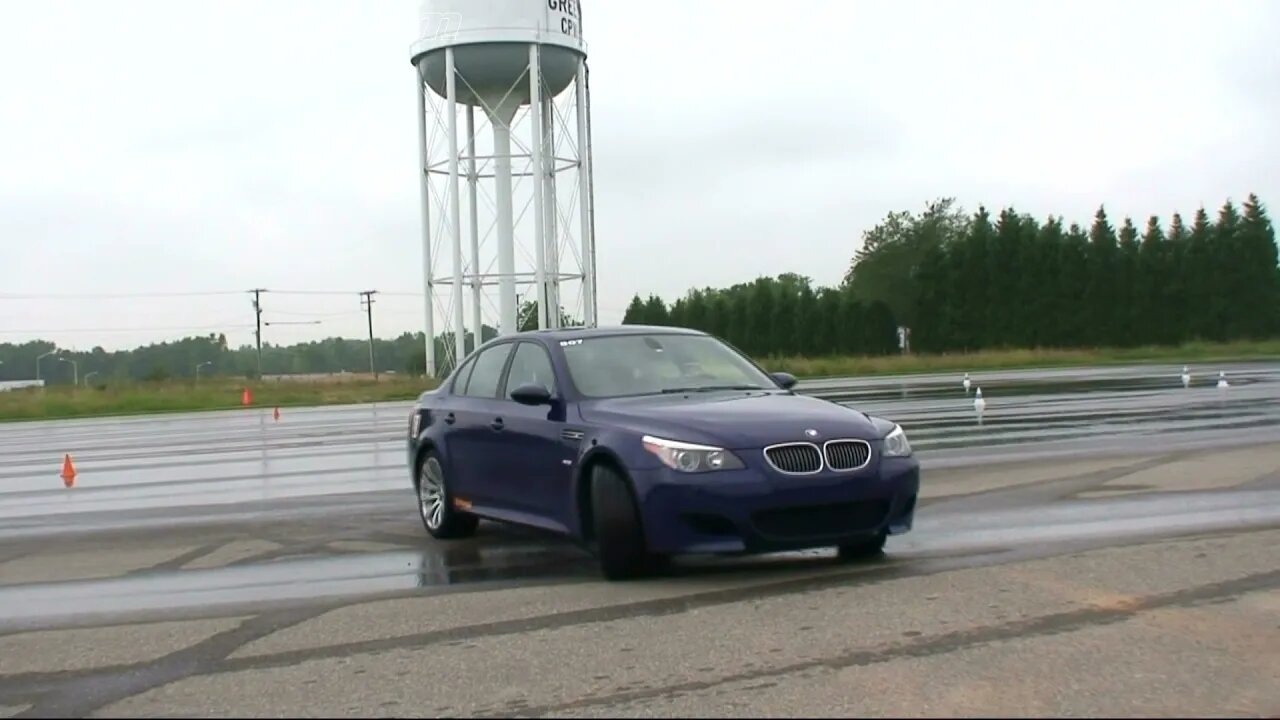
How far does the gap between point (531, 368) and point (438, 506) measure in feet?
4.70

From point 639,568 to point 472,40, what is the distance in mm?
37867

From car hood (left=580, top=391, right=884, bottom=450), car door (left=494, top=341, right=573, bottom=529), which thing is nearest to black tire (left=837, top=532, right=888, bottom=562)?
car hood (left=580, top=391, right=884, bottom=450)

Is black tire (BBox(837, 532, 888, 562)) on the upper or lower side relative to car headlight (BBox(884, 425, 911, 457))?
lower

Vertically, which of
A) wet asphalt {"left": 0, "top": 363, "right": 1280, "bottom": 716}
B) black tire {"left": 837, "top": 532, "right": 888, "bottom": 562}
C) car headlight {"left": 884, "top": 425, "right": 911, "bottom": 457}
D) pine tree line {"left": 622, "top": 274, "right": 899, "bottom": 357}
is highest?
pine tree line {"left": 622, "top": 274, "right": 899, "bottom": 357}

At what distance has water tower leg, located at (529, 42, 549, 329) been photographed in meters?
44.4

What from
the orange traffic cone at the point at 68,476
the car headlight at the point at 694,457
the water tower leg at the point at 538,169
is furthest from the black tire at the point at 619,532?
the water tower leg at the point at 538,169

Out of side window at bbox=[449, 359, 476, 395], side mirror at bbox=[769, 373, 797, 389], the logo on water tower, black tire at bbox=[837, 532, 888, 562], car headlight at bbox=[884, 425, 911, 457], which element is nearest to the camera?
car headlight at bbox=[884, 425, 911, 457]

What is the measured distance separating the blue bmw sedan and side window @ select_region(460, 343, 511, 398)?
0.08 ft

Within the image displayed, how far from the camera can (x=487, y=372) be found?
10531 millimetres

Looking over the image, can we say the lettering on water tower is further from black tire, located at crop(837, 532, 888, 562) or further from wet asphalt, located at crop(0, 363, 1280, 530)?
black tire, located at crop(837, 532, 888, 562)

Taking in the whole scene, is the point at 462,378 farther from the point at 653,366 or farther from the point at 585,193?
the point at 585,193

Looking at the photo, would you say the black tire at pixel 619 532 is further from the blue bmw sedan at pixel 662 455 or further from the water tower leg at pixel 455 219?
the water tower leg at pixel 455 219

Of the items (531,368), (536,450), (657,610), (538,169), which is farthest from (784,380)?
(538,169)

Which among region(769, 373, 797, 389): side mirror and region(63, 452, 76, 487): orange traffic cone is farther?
region(63, 452, 76, 487): orange traffic cone
